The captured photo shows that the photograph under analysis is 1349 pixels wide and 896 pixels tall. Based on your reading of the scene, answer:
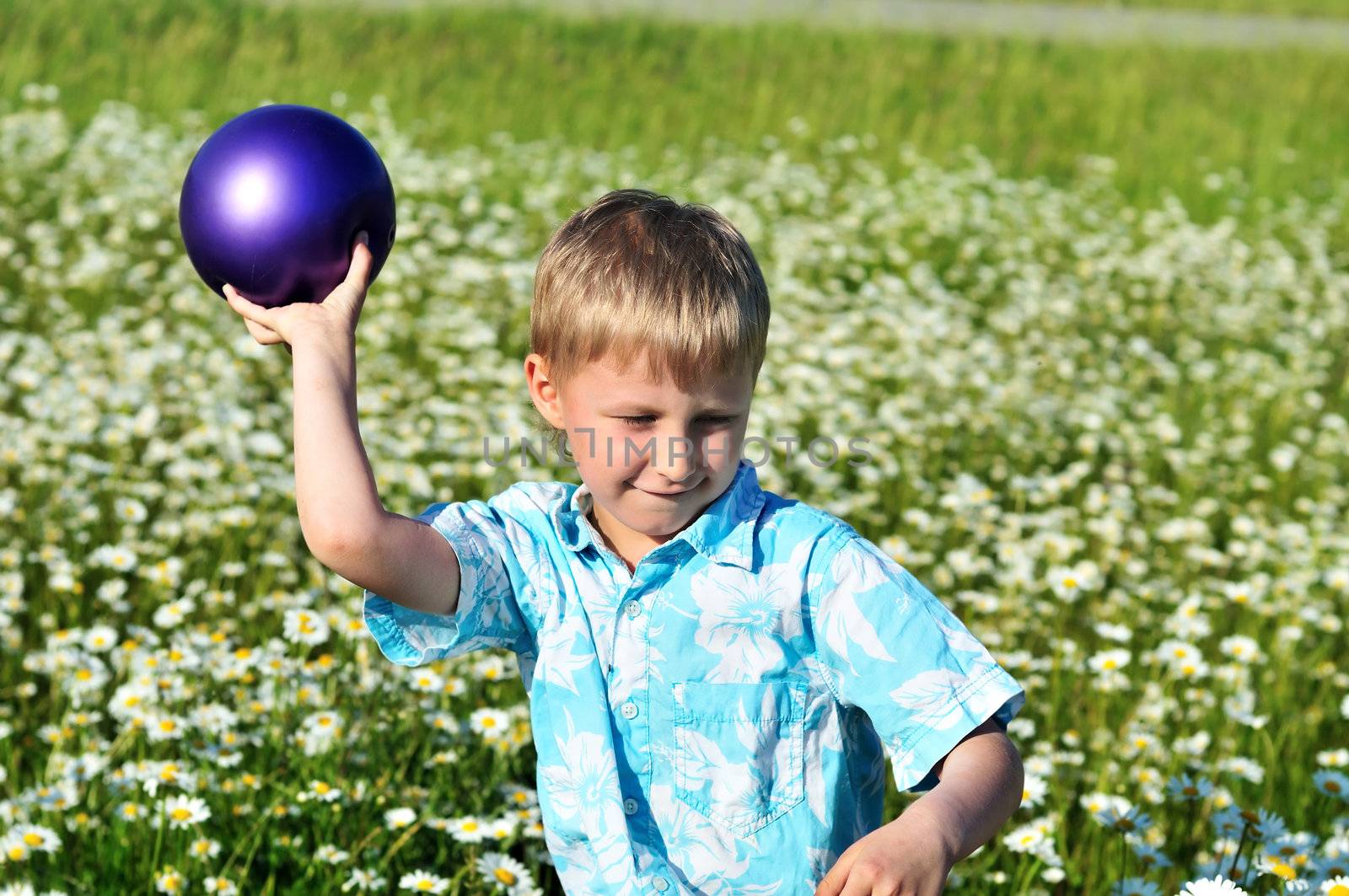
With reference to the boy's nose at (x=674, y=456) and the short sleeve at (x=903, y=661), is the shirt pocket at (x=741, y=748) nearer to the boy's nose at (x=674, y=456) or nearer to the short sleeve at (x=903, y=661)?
the short sleeve at (x=903, y=661)

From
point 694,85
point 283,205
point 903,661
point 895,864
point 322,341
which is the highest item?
point 694,85

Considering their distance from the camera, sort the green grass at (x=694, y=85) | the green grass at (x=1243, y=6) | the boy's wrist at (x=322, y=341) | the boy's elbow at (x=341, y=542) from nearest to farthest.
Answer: the boy's elbow at (x=341, y=542), the boy's wrist at (x=322, y=341), the green grass at (x=694, y=85), the green grass at (x=1243, y=6)

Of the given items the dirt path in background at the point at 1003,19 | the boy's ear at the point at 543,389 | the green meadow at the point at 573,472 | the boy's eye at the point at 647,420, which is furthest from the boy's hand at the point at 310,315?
the dirt path in background at the point at 1003,19

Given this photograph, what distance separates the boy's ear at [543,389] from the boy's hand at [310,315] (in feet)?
0.72

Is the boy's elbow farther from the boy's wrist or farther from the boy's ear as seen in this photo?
the boy's ear

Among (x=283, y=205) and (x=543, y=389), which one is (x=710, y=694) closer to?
(x=543, y=389)

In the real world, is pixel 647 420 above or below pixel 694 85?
below

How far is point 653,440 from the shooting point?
1658 mm

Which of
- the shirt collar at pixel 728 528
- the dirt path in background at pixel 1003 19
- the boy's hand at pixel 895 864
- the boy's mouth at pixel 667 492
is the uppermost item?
the dirt path in background at pixel 1003 19

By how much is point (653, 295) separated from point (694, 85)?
9163mm

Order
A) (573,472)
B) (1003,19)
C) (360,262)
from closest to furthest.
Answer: (360,262)
(573,472)
(1003,19)

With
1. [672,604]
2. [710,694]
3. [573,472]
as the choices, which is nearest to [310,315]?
[672,604]

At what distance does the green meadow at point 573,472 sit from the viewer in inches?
100.0

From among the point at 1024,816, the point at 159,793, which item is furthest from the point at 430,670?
the point at 1024,816
